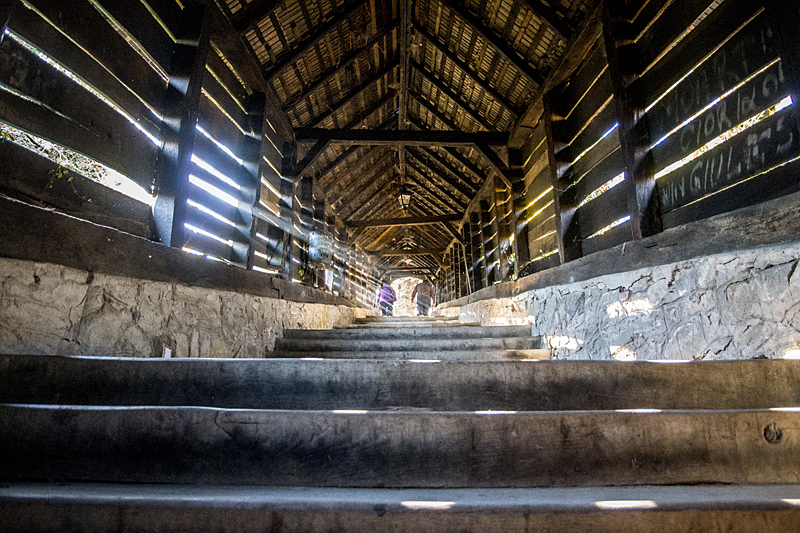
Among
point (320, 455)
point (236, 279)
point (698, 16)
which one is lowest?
point (320, 455)

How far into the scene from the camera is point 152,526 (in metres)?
0.98

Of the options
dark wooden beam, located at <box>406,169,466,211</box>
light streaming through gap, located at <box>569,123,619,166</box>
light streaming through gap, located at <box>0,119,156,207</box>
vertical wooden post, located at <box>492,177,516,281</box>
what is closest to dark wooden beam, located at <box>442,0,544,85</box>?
light streaming through gap, located at <box>569,123,619,166</box>

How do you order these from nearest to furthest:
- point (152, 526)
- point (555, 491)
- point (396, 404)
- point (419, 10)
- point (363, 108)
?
point (152, 526) → point (555, 491) → point (396, 404) → point (419, 10) → point (363, 108)

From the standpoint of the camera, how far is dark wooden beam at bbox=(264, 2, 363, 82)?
16.0 feet

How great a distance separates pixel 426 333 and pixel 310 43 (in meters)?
4.30

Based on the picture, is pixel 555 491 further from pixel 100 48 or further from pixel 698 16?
pixel 100 48

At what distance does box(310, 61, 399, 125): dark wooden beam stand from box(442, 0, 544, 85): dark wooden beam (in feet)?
6.64

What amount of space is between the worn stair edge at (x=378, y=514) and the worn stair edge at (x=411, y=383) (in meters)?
0.64

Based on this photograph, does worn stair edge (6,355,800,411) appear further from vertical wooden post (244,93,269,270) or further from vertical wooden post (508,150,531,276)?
vertical wooden post (508,150,531,276)

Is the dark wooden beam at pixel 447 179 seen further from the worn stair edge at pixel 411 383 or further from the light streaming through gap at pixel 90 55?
the worn stair edge at pixel 411 383

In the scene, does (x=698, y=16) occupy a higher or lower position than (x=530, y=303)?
higher

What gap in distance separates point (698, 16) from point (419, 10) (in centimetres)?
422

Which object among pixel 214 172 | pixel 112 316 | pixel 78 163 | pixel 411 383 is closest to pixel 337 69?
pixel 214 172

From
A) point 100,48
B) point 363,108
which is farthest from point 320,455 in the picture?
point 363,108
